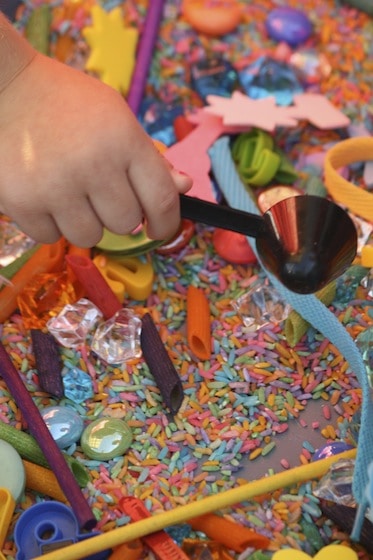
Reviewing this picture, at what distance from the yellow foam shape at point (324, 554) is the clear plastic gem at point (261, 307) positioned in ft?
0.93

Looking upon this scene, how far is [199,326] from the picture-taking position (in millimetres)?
947

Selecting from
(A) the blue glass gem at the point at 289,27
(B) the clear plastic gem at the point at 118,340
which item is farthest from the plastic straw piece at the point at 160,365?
(A) the blue glass gem at the point at 289,27

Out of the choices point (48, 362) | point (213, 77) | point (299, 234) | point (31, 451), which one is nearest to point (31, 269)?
point (48, 362)

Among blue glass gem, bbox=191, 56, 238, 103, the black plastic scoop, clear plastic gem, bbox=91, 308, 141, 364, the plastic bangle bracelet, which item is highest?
the black plastic scoop

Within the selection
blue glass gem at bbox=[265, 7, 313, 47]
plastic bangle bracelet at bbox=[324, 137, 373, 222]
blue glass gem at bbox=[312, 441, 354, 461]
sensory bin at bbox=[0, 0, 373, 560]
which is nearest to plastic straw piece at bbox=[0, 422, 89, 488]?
sensory bin at bbox=[0, 0, 373, 560]

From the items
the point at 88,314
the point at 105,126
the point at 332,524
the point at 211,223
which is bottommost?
the point at 332,524

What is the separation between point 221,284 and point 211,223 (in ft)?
0.66

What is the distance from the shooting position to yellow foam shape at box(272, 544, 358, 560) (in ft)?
2.47

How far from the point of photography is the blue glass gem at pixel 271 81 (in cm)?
123

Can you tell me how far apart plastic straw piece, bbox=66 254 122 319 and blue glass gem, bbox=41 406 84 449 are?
0.47 feet

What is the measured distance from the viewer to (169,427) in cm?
88

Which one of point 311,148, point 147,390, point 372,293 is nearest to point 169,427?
point 147,390

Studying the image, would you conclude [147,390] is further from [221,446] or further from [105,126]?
[105,126]

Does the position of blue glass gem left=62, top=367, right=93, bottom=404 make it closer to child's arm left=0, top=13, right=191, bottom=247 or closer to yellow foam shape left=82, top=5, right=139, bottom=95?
child's arm left=0, top=13, right=191, bottom=247
